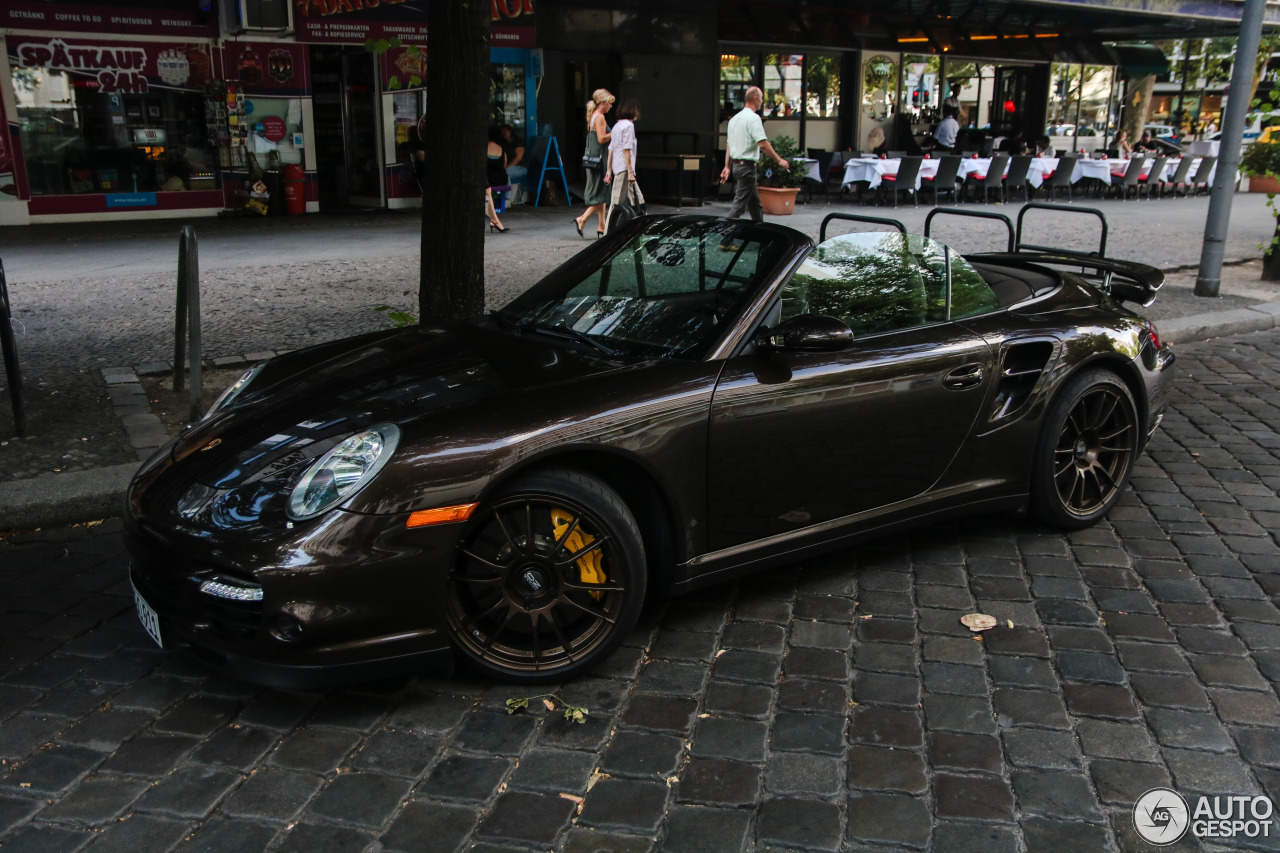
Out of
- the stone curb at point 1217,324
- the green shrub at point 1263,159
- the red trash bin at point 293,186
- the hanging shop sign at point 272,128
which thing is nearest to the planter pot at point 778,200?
the green shrub at point 1263,159

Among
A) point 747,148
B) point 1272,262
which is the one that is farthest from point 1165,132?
point 747,148

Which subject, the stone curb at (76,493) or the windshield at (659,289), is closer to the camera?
the windshield at (659,289)

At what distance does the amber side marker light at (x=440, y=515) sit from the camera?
10.1 feet

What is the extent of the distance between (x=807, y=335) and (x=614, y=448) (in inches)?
31.2

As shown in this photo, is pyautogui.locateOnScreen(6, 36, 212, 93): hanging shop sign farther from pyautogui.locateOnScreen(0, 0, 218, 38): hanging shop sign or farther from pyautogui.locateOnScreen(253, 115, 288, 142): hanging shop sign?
pyautogui.locateOnScreen(253, 115, 288, 142): hanging shop sign

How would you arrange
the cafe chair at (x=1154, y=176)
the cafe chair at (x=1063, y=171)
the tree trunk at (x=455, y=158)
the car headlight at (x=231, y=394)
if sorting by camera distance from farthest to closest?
the cafe chair at (x=1154, y=176) → the cafe chair at (x=1063, y=171) → the tree trunk at (x=455, y=158) → the car headlight at (x=231, y=394)

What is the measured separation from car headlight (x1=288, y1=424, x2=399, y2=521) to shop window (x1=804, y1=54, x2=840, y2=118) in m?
21.2

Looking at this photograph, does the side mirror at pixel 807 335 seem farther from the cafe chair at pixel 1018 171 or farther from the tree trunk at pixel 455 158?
the cafe chair at pixel 1018 171

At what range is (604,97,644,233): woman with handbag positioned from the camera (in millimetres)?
12758

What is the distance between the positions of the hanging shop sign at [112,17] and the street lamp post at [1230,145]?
12960 millimetres

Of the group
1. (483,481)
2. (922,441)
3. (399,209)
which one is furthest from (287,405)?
(399,209)

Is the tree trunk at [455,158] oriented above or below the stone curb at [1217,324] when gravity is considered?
above

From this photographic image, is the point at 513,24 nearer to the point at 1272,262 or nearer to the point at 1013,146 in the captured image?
the point at 1272,262

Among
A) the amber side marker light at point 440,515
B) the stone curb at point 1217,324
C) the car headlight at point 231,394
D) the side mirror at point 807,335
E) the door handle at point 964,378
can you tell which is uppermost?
the side mirror at point 807,335
